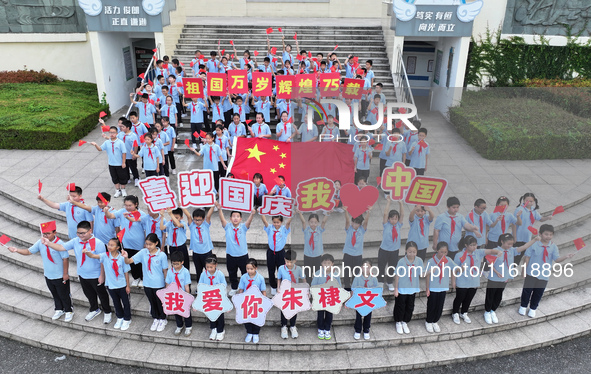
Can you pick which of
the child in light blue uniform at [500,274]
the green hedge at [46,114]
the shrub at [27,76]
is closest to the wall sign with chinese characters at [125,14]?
the green hedge at [46,114]

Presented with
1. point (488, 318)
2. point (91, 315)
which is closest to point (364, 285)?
point (488, 318)

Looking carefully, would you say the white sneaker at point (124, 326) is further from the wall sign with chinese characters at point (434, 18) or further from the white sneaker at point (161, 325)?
the wall sign with chinese characters at point (434, 18)

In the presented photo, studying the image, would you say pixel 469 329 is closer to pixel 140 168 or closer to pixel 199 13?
pixel 140 168

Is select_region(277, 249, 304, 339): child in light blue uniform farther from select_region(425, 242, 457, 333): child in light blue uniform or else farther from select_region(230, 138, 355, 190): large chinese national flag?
select_region(230, 138, 355, 190): large chinese national flag

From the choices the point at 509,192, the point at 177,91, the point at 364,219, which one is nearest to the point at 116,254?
the point at 364,219

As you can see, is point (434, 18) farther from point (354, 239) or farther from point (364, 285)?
point (364, 285)

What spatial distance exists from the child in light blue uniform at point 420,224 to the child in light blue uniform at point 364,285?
1.03 m

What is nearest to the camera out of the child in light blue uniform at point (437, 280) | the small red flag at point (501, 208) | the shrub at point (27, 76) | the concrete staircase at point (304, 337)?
the child in light blue uniform at point (437, 280)

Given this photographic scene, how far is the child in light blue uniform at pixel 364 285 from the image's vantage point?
5.46 metres

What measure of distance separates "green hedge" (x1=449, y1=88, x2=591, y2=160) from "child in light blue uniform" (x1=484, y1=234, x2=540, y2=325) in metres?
4.87

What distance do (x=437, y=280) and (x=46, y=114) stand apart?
429 inches

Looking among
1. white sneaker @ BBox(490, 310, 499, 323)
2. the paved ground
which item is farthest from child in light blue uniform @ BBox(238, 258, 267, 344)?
white sneaker @ BBox(490, 310, 499, 323)

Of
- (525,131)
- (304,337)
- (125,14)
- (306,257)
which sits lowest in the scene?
(304,337)

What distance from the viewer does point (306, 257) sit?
241 inches
